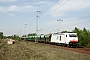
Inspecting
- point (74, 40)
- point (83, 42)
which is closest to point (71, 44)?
point (74, 40)

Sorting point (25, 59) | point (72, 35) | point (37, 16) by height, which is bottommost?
point (25, 59)

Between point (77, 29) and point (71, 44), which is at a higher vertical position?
point (77, 29)

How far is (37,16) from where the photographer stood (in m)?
65.1

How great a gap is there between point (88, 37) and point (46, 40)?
19.6 m

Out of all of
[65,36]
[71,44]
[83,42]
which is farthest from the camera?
[83,42]

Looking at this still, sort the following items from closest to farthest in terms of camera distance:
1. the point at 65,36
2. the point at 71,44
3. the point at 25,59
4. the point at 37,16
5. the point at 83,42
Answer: the point at 25,59
the point at 71,44
the point at 65,36
the point at 83,42
the point at 37,16

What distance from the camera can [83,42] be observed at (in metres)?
49.4

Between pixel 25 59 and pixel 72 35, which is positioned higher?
pixel 72 35

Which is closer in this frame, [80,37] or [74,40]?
[74,40]

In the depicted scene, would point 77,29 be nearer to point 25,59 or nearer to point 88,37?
point 88,37

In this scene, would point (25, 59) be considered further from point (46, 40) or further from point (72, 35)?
point (46, 40)

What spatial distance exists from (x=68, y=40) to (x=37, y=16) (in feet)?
103

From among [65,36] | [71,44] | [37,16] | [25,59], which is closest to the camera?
[25,59]

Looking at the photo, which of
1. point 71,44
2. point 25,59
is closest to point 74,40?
point 71,44
